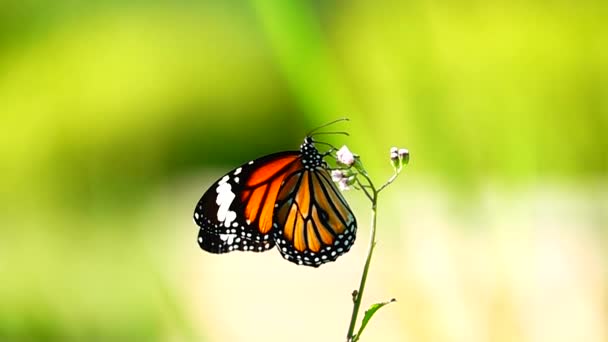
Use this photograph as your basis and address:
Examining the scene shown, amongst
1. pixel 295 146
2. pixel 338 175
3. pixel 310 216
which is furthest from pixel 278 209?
pixel 295 146

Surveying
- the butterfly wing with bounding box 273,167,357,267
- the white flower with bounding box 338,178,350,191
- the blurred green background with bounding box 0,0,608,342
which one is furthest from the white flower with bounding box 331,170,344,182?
the blurred green background with bounding box 0,0,608,342

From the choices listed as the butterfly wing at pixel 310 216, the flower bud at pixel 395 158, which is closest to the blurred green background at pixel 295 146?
the butterfly wing at pixel 310 216

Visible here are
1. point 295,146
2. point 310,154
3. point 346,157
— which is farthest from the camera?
point 295,146

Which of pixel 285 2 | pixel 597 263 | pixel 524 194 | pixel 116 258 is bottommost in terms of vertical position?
pixel 597 263

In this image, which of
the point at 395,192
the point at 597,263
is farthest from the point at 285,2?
the point at 597,263

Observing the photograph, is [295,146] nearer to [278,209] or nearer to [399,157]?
[278,209]

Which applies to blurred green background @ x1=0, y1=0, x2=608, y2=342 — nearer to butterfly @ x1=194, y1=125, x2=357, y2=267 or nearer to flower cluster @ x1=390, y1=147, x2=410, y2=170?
butterfly @ x1=194, y1=125, x2=357, y2=267

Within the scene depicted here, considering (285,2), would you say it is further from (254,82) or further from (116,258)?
(116,258)
